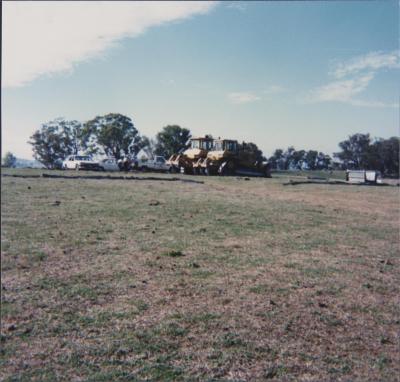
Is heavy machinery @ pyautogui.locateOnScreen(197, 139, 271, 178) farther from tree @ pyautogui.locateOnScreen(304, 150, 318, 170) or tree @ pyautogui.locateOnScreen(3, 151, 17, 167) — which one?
tree @ pyautogui.locateOnScreen(3, 151, 17, 167)

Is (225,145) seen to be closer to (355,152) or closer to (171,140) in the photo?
(171,140)

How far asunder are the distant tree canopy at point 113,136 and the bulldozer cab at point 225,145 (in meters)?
0.45

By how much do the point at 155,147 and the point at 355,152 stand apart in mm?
1093

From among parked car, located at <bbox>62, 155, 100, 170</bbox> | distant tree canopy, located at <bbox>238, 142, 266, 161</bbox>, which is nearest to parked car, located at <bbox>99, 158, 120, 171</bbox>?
parked car, located at <bbox>62, 155, 100, 170</bbox>

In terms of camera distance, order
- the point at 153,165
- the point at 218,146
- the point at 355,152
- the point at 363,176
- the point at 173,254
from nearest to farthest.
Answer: the point at 355,152
the point at 363,176
the point at 218,146
the point at 153,165
the point at 173,254

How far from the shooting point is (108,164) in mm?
2816

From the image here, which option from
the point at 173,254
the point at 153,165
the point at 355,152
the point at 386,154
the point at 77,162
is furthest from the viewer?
the point at 173,254

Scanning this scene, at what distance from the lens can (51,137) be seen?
8.64ft

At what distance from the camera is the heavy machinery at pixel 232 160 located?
2.25 metres

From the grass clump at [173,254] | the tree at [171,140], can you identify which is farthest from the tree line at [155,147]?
the grass clump at [173,254]

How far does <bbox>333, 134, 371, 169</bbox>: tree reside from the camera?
1.99 m

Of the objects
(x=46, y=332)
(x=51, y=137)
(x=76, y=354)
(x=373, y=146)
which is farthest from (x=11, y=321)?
(x=373, y=146)

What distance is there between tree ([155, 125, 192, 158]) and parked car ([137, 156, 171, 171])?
0.25 feet

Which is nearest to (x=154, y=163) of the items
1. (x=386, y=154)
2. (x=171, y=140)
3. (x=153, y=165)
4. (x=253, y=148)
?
(x=153, y=165)
